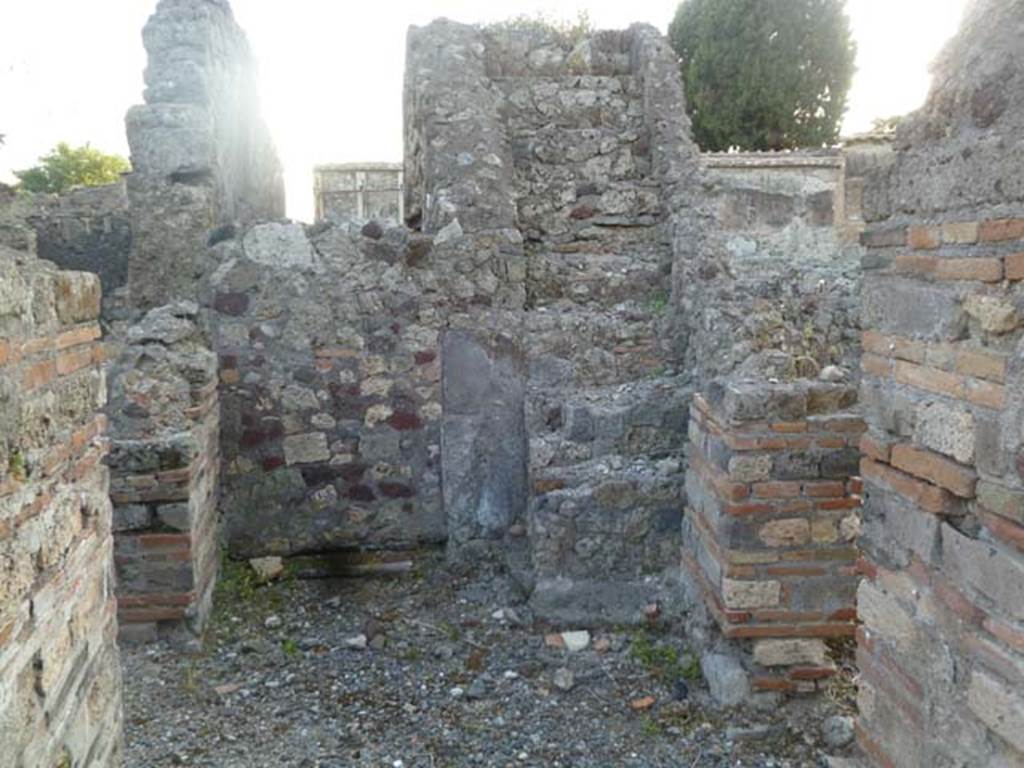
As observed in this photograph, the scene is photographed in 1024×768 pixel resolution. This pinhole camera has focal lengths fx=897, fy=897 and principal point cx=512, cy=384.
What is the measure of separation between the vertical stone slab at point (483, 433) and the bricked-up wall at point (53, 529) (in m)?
2.78

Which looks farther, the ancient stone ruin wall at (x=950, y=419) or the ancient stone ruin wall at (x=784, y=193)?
the ancient stone ruin wall at (x=784, y=193)

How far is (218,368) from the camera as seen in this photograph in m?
5.37

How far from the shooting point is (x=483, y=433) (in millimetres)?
5438

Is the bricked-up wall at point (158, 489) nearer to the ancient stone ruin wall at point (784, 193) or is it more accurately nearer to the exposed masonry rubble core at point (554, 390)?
the exposed masonry rubble core at point (554, 390)

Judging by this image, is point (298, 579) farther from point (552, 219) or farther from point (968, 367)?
point (968, 367)

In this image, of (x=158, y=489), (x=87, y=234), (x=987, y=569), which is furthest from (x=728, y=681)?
(x=87, y=234)

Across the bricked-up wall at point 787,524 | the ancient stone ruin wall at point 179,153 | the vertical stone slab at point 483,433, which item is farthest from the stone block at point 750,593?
the ancient stone ruin wall at point 179,153

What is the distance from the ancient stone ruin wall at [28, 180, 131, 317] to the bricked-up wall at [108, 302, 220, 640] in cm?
488

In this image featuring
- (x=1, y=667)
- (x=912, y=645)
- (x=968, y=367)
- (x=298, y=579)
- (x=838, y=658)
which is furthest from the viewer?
(x=298, y=579)

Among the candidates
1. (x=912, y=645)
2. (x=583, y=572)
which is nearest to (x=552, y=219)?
(x=583, y=572)

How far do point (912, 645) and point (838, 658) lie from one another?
1.90 meters

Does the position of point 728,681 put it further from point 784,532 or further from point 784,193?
point 784,193

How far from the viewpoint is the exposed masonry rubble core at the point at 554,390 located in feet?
6.88

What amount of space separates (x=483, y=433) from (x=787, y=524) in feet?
7.08
